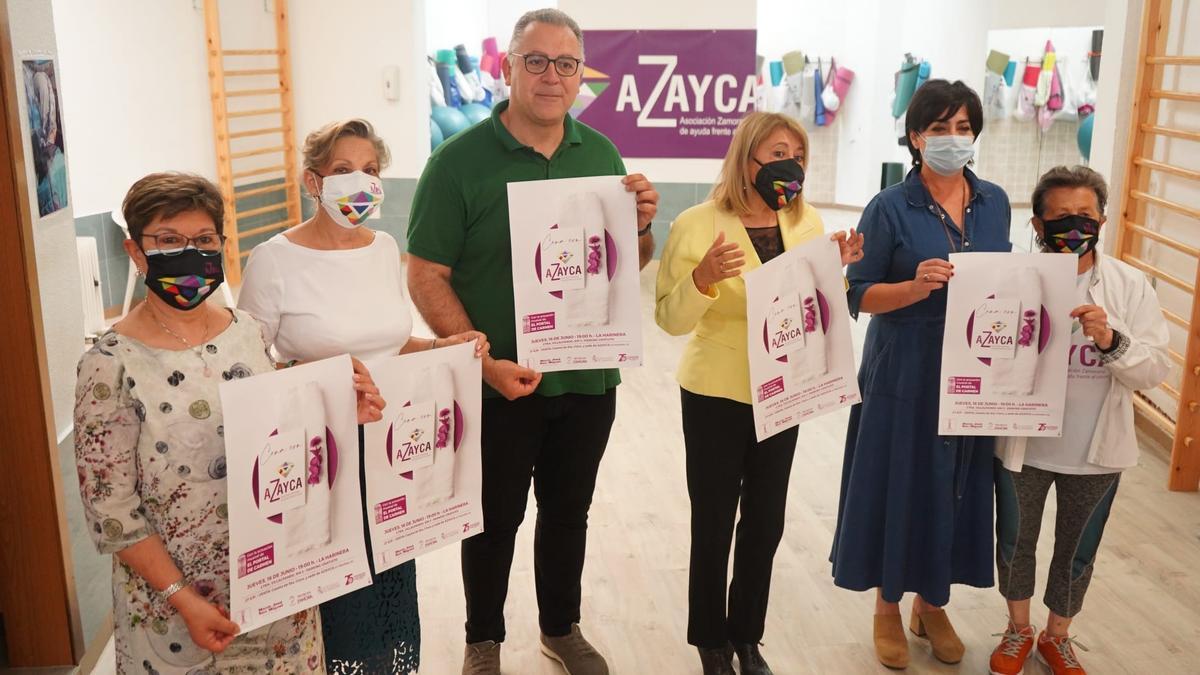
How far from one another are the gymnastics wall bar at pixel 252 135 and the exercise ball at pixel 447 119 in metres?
1.36

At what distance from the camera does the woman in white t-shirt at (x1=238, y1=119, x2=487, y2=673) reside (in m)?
2.19

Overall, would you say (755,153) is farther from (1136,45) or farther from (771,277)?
(1136,45)

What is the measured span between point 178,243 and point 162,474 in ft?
1.29

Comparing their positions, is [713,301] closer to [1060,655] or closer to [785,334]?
[785,334]

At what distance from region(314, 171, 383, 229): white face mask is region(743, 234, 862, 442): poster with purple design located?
87 centimetres

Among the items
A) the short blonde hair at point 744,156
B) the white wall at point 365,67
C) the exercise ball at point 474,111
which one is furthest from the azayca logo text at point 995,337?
the exercise ball at point 474,111

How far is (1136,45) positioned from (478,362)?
430 centimetres

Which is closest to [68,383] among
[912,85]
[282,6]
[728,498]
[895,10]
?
[728,498]

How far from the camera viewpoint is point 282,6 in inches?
337

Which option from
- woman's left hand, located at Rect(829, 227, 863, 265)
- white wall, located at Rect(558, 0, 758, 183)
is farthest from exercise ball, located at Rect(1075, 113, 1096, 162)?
woman's left hand, located at Rect(829, 227, 863, 265)

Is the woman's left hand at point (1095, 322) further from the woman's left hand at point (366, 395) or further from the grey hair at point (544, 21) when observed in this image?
the woman's left hand at point (366, 395)

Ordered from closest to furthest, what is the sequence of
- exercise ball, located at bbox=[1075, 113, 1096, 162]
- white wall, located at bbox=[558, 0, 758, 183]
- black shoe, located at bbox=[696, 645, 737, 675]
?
black shoe, located at bbox=[696, 645, 737, 675], white wall, located at bbox=[558, 0, 758, 183], exercise ball, located at bbox=[1075, 113, 1096, 162]

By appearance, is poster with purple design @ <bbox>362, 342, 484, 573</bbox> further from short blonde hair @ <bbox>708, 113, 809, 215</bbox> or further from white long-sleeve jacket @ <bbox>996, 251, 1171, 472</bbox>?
white long-sleeve jacket @ <bbox>996, 251, 1171, 472</bbox>

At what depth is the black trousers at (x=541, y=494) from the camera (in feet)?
8.63
